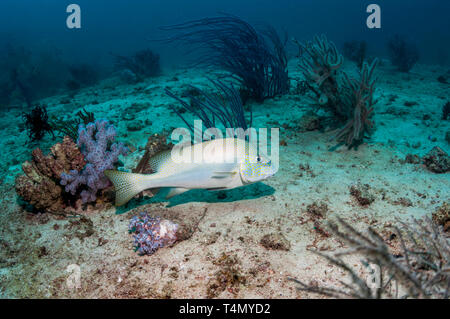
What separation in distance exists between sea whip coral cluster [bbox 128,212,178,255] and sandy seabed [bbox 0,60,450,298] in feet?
0.29

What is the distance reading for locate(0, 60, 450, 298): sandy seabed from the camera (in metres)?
2.42

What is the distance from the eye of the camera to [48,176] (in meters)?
3.67

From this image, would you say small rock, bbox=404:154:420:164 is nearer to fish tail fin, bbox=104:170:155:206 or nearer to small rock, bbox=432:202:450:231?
small rock, bbox=432:202:450:231

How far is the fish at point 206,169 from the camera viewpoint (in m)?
2.74

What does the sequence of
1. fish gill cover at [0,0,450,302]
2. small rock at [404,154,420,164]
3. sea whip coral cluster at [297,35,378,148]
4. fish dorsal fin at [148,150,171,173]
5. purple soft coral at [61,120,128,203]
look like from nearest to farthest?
fish gill cover at [0,0,450,302]
fish dorsal fin at [148,150,171,173]
purple soft coral at [61,120,128,203]
small rock at [404,154,420,164]
sea whip coral cluster at [297,35,378,148]

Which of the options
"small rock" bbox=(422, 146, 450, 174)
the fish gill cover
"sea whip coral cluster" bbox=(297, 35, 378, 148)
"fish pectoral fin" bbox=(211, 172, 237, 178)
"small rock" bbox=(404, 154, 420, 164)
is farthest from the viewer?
"sea whip coral cluster" bbox=(297, 35, 378, 148)

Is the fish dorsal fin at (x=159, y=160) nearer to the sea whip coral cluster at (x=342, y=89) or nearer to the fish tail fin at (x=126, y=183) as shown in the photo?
the fish tail fin at (x=126, y=183)

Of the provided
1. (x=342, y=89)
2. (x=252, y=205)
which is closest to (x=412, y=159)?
(x=342, y=89)

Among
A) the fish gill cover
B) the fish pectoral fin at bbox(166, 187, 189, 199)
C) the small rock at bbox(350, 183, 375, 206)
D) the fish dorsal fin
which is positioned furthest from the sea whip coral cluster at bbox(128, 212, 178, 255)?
the small rock at bbox(350, 183, 375, 206)

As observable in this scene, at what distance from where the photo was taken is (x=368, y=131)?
502 centimetres

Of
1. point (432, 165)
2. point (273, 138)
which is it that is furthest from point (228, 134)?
point (432, 165)

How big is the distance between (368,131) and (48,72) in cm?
3116

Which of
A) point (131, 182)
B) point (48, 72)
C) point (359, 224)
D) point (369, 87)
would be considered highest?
point (48, 72)
